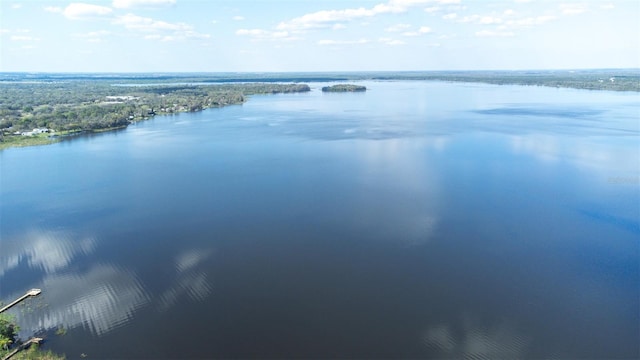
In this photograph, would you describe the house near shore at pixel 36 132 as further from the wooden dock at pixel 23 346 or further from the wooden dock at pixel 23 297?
the wooden dock at pixel 23 346

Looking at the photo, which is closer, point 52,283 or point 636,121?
point 52,283

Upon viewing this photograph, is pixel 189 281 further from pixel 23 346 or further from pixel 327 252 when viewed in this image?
pixel 327 252

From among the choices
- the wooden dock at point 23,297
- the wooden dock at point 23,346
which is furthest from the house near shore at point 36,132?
the wooden dock at point 23,346

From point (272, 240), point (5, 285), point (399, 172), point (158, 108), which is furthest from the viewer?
point (158, 108)

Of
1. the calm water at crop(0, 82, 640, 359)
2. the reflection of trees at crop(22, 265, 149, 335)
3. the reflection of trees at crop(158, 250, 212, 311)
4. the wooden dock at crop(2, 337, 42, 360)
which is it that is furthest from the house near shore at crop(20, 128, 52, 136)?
the wooden dock at crop(2, 337, 42, 360)

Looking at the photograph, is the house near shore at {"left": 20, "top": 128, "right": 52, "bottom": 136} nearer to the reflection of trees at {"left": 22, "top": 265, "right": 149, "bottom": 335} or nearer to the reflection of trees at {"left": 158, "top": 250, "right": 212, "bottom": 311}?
the reflection of trees at {"left": 22, "top": 265, "right": 149, "bottom": 335}

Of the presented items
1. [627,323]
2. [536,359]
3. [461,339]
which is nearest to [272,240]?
[461,339]

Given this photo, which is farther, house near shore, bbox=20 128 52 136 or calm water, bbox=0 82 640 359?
house near shore, bbox=20 128 52 136

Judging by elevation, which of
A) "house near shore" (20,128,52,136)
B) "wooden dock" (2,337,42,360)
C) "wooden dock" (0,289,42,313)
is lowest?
"wooden dock" (2,337,42,360)

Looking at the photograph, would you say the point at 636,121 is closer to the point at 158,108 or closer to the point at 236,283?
the point at 236,283
